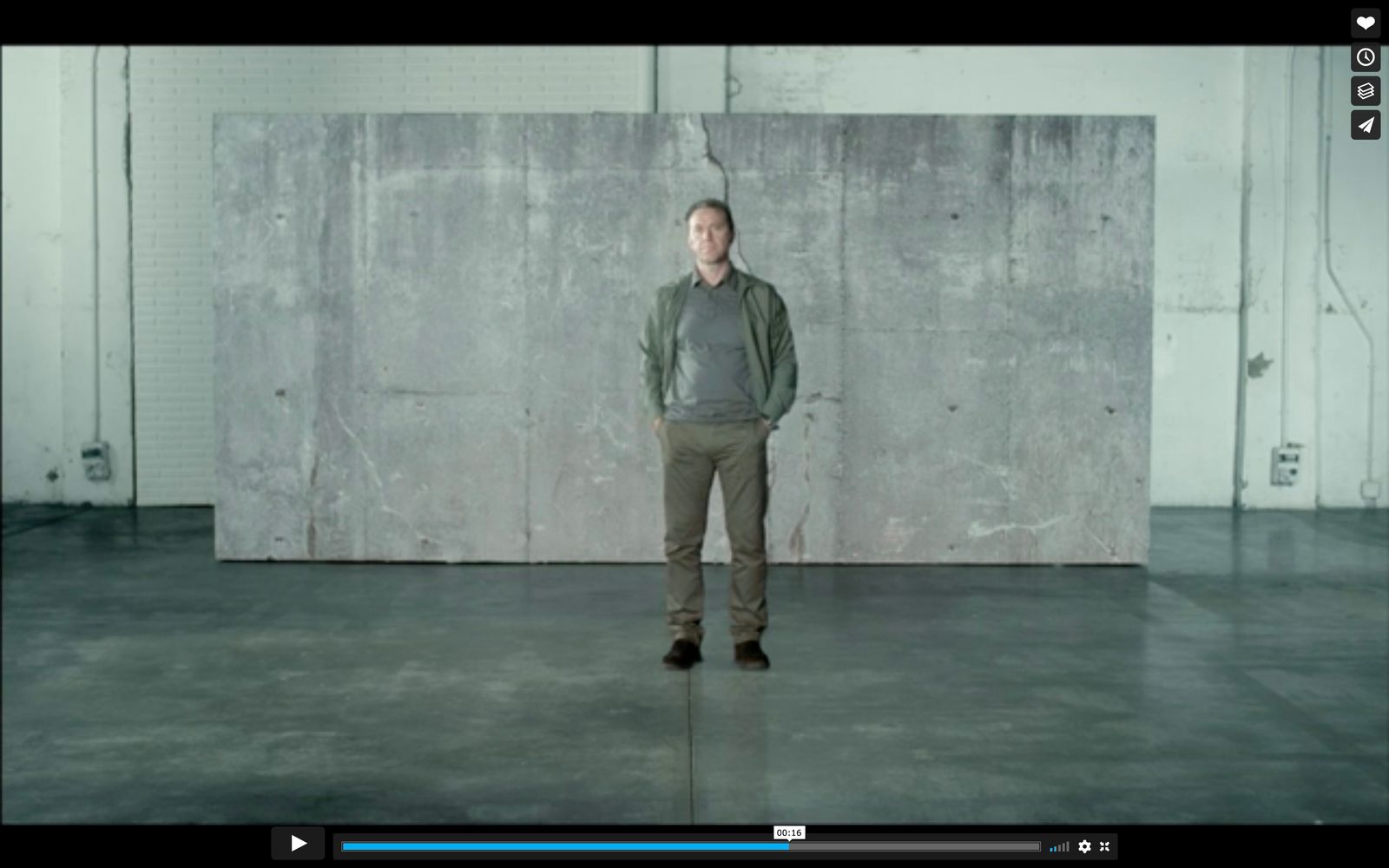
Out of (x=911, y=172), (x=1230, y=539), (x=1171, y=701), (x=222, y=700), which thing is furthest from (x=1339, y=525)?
(x=222, y=700)

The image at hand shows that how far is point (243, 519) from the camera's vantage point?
931 centimetres

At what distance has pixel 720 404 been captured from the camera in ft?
20.5

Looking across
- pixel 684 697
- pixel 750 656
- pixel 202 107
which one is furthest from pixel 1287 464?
pixel 202 107

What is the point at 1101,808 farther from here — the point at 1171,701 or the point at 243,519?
the point at 243,519

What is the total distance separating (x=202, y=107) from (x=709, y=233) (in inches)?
290

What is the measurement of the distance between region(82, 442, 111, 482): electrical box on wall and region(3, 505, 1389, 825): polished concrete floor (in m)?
2.94

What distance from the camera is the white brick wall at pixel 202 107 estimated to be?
12117 millimetres

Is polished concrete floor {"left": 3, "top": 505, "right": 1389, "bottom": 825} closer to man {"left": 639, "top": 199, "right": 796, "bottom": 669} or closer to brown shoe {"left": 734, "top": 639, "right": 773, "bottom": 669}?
brown shoe {"left": 734, "top": 639, "right": 773, "bottom": 669}
